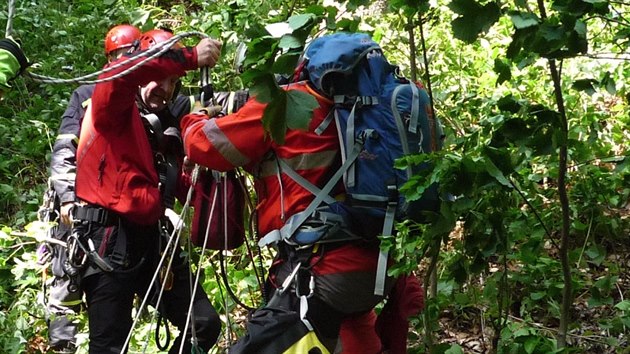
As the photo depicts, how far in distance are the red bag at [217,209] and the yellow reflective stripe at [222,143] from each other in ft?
1.61

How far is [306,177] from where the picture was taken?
323 centimetres

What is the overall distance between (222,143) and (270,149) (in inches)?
8.5

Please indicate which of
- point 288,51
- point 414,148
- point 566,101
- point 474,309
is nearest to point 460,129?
point 566,101

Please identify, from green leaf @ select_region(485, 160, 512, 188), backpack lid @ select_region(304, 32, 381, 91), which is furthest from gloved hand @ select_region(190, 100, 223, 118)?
green leaf @ select_region(485, 160, 512, 188)

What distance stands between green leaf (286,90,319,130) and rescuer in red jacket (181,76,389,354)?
1.17 meters

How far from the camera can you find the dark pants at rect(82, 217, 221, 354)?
151 inches

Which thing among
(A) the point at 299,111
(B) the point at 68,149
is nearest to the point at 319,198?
(A) the point at 299,111

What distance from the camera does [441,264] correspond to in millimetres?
5020

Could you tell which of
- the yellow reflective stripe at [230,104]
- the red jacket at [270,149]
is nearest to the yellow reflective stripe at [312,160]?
the red jacket at [270,149]

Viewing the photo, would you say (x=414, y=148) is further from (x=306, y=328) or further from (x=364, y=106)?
(x=306, y=328)

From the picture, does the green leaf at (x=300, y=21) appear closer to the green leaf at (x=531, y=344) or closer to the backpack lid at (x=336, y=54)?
the backpack lid at (x=336, y=54)

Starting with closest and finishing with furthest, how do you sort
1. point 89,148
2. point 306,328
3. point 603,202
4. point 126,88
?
point 306,328 < point 126,88 < point 89,148 < point 603,202

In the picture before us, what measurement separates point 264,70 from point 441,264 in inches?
130

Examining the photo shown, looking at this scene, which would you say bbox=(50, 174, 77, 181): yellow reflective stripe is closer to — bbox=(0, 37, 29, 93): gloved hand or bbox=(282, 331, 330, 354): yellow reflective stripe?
bbox=(0, 37, 29, 93): gloved hand
